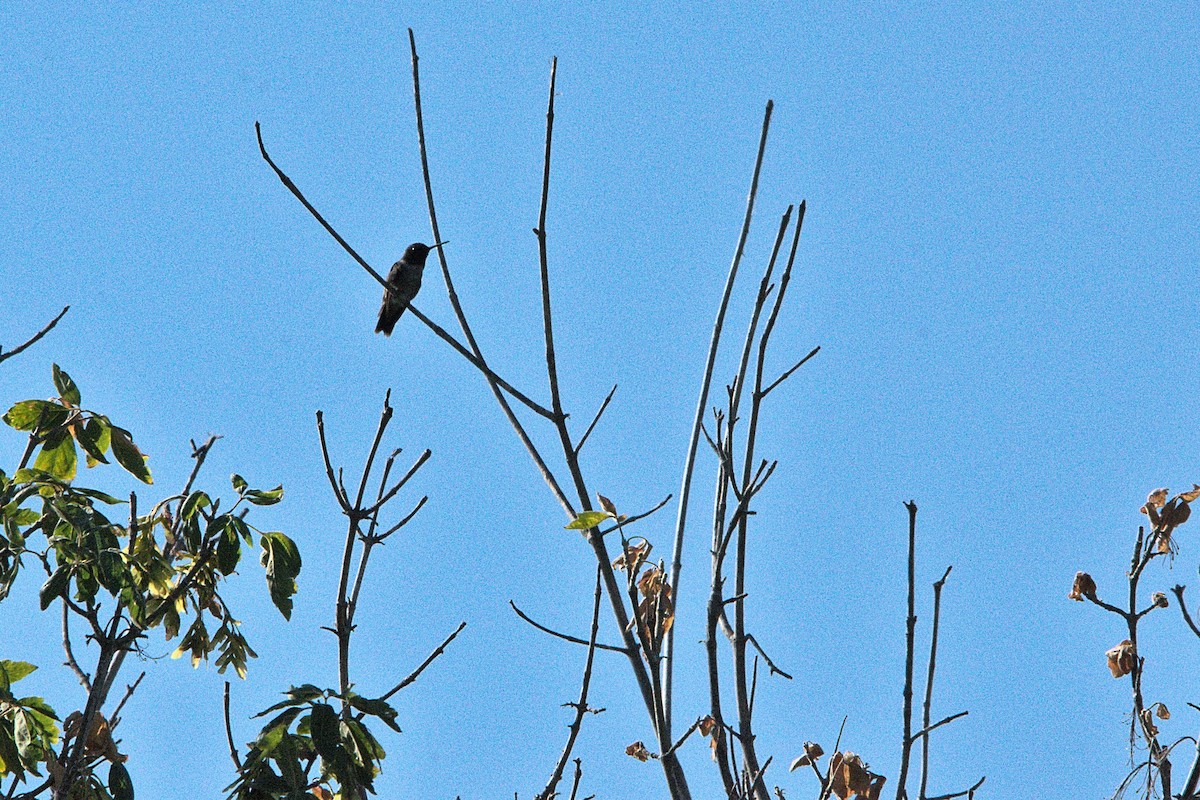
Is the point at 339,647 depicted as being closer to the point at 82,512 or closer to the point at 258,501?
the point at 258,501

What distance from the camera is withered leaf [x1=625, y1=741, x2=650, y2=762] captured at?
3.74 meters

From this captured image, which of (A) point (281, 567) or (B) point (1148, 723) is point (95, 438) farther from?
(B) point (1148, 723)

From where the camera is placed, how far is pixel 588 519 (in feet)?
8.38

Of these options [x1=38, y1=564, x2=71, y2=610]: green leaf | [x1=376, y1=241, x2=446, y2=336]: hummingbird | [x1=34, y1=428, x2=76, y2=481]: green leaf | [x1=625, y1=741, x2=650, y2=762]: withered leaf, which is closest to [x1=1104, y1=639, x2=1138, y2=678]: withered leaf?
[x1=625, y1=741, x2=650, y2=762]: withered leaf

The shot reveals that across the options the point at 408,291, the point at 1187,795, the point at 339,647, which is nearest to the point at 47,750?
the point at 339,647

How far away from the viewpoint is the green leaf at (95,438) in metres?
3.63

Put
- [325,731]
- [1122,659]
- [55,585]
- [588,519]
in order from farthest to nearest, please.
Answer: [1122,659]
[55,585]
[325,731]
[588,519]

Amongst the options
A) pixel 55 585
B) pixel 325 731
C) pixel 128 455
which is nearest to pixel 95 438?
pixel 128 455

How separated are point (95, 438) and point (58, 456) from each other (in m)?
0.12

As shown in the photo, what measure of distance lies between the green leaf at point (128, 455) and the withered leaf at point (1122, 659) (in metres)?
2.99

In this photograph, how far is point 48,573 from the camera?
347 cm

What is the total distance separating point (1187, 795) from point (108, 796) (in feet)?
8.83

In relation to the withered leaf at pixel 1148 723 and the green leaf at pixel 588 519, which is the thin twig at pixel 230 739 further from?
the withered leaf at pixel 1148 723

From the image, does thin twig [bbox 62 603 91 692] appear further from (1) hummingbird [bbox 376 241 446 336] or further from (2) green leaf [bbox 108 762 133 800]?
(1) hummingbird [bbox 376 241 446 336]
